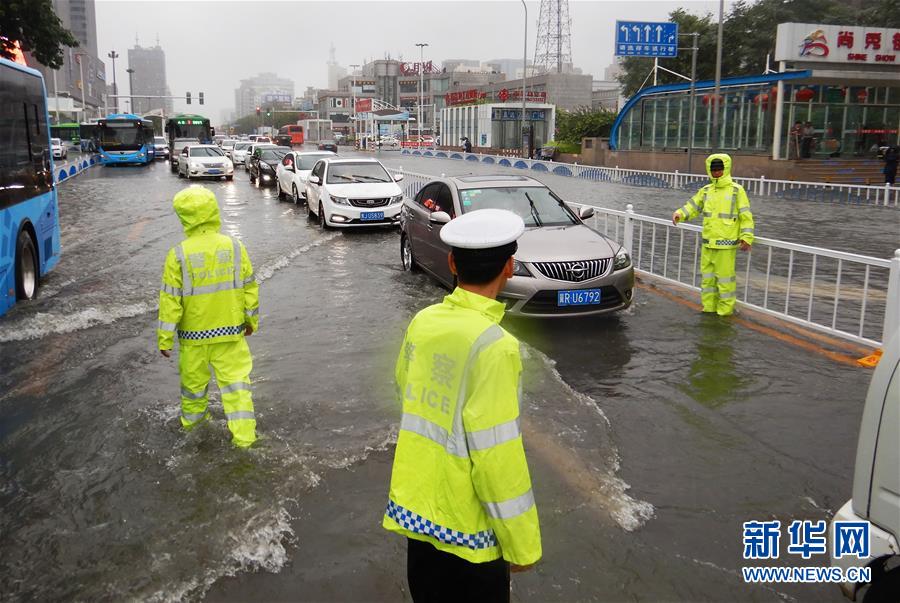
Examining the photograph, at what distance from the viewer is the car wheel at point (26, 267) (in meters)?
9.48

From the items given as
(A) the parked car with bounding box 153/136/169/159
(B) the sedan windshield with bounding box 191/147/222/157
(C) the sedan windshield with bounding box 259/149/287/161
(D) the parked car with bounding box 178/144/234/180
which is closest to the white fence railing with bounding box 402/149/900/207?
(C) the sedan windshield with bounding box 259/149/287/161

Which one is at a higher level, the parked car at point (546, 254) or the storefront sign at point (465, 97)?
the storefront sign at point (465, 97)

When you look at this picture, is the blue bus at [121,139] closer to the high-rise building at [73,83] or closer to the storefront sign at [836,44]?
the storefront sign at [836,44]

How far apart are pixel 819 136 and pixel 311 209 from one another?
24.3 m

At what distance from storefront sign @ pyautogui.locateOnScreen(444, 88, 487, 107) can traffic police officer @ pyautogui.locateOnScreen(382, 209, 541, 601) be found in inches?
2801

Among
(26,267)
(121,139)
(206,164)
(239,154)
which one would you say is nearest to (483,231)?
(26,267)

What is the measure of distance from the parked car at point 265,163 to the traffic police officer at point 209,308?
81.2 feet

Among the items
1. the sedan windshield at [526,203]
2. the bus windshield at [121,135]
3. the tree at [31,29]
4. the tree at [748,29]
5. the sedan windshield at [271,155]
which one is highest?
the tree at [748,29]

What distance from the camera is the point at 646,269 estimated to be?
12102mm

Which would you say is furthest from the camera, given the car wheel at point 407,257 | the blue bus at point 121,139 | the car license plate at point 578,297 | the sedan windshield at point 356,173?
the blue bus at point 121,139

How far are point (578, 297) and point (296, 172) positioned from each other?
16139mm

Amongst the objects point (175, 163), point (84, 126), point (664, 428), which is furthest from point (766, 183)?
point (84, 126)

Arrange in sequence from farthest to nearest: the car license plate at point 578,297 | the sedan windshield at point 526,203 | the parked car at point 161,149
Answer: the parked car at point 161,149 < the sedan windshield at point 526,203 < the car license plate at point 578,297

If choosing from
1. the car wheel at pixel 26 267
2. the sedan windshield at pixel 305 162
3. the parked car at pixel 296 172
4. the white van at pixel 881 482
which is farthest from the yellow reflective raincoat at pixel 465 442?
the sedan windshield at pixel 305 162
